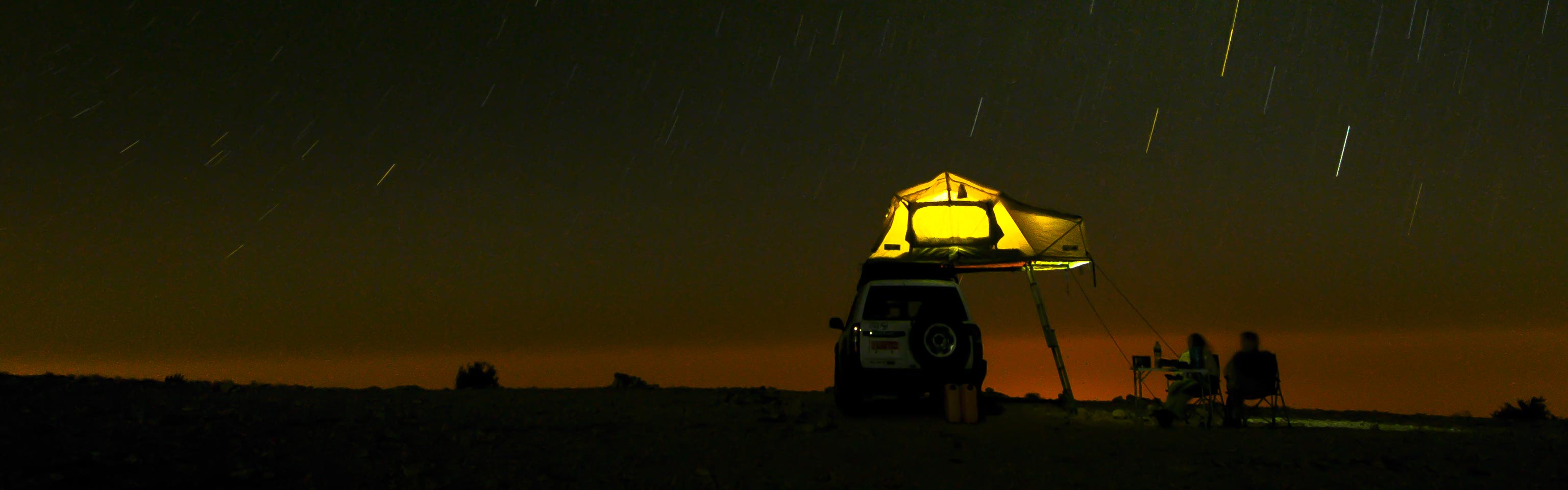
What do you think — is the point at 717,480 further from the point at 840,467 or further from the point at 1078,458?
the point at 1078,458

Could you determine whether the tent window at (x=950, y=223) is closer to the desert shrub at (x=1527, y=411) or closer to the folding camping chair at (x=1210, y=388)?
the folding camping chair at (x=1210, y=388)

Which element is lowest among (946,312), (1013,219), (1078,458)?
(1078,458)

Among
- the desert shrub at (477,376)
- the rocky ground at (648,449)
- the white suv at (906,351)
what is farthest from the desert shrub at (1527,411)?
the desert shrub at (477,376)

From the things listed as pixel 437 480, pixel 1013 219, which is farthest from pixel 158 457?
pixel 1013 219

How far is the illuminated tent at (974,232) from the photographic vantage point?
12.5m

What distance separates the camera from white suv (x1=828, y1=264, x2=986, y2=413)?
10.0 meters

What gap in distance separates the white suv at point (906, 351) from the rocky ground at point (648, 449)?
44 cm

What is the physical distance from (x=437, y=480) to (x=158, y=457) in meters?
1.80

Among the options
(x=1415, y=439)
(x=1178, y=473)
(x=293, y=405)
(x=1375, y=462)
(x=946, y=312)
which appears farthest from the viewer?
(x=946, y=312)

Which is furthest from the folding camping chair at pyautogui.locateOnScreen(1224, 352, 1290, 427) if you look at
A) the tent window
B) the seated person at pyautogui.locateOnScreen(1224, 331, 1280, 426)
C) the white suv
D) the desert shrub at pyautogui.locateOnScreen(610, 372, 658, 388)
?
the desert shrub at pyautogui.locateOnScreen(610, 372, 658, 388)

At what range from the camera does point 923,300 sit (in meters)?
10.8

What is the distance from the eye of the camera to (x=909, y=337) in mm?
10086

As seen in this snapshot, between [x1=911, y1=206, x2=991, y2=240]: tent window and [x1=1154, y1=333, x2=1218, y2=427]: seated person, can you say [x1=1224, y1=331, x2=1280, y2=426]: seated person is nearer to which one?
[x1=1154, y1=333, x2=1218, y2=427]: seated person

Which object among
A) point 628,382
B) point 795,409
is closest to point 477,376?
point 628,382
